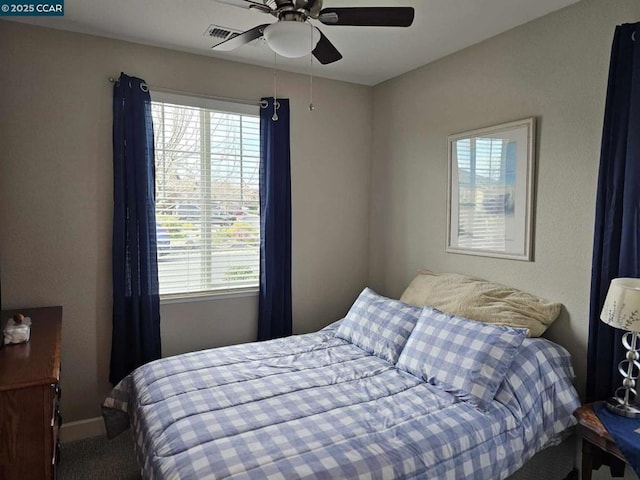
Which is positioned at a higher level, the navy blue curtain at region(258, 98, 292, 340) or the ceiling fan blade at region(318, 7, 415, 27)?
the ceiling fan blade at region(318, 7, 415, 27)

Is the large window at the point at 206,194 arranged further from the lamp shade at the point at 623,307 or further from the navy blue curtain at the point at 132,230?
the lamp shade at the point at 623,307

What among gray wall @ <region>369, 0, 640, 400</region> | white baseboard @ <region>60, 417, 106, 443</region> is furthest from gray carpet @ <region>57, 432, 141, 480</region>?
gray wall @ <region>369, 0, 640, 400</region>

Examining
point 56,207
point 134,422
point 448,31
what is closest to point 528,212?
point 448,31

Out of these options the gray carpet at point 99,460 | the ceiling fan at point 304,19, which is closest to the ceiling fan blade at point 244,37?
the ceiling fan at point 304,19

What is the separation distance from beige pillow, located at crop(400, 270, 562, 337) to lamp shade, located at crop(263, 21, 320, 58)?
1.76 metres

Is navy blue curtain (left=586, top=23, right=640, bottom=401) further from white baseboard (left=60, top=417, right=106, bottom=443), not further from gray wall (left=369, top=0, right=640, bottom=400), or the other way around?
white baseboard (left=60, top=417, right=106, bottom=443)

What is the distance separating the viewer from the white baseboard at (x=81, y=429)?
8.96ft

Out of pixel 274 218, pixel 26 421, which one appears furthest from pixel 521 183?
pixel 26 421

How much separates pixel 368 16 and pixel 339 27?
2.71 ft

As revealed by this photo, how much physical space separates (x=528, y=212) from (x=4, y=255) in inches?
124

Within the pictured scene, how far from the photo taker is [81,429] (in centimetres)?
277

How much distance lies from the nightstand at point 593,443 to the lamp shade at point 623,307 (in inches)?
18.2

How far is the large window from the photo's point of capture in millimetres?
2969

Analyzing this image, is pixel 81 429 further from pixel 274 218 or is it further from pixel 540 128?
pixel 540 128
